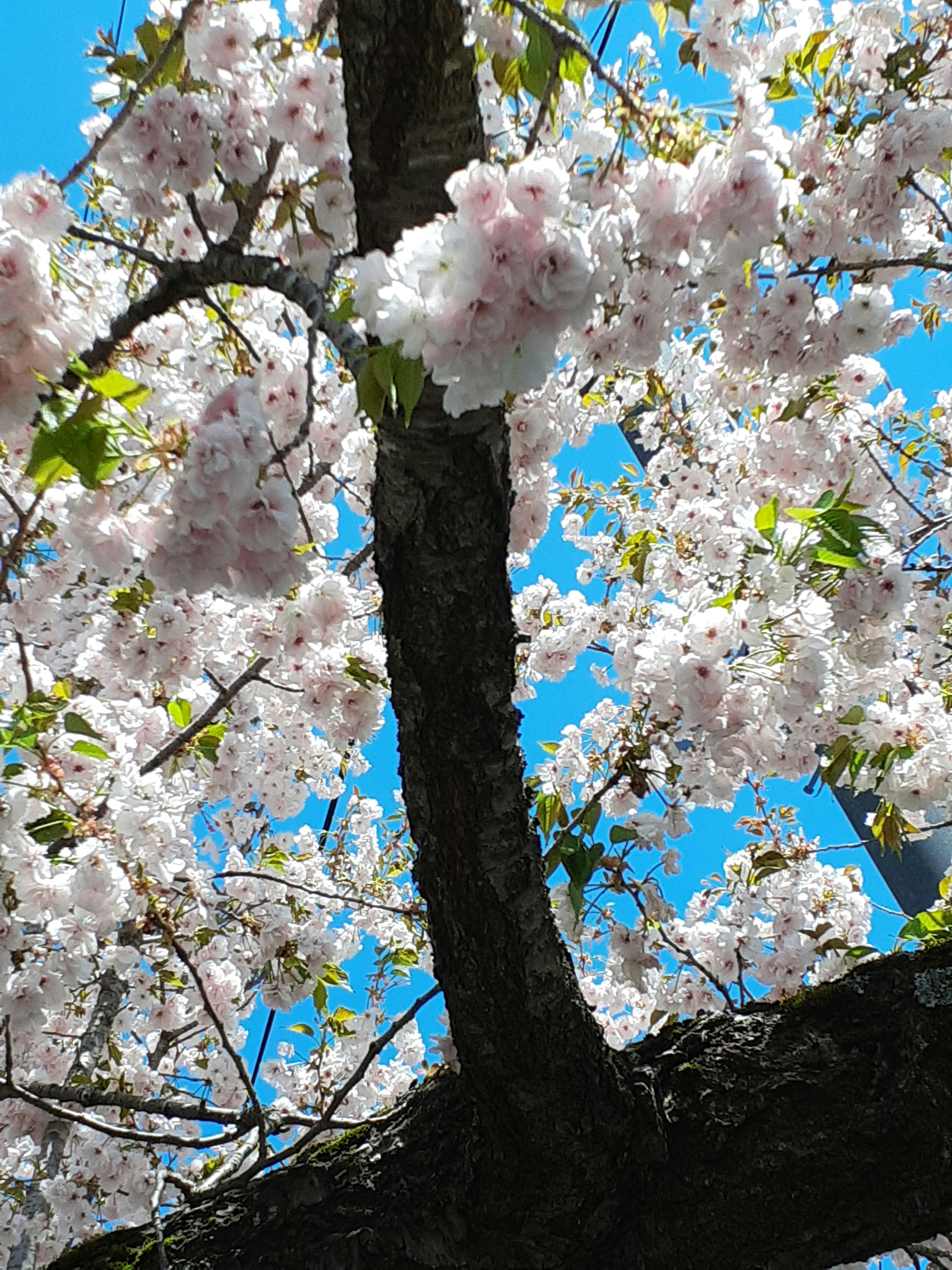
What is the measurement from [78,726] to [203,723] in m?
0.60

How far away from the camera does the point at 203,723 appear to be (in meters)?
2.02

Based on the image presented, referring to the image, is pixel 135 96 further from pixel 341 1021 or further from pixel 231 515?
pixel 341 1021

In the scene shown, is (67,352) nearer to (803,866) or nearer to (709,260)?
(709,260)

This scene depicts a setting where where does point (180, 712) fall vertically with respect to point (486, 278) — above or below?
above

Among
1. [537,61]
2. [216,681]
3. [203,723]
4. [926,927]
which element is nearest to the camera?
[537,61]

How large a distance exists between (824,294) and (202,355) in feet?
4.41

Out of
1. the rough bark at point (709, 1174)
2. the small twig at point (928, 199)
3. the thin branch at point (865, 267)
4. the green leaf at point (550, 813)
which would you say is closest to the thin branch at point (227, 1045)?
the rough bark at point (709, 1174)

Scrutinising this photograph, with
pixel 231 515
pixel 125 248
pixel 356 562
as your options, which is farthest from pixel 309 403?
pixel 356 562

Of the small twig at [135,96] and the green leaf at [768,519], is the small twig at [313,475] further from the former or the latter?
the green leaf at [768,519]

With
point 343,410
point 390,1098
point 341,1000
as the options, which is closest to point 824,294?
point 343,410

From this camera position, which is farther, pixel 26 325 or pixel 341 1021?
pixel 341 1021

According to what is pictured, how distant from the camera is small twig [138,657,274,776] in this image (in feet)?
6.52

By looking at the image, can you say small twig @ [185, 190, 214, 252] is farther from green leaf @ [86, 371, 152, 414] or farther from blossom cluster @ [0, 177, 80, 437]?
green leaf @ [86, 371, 152, 414]

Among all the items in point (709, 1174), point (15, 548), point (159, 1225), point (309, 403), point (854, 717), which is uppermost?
point (15, 548)
